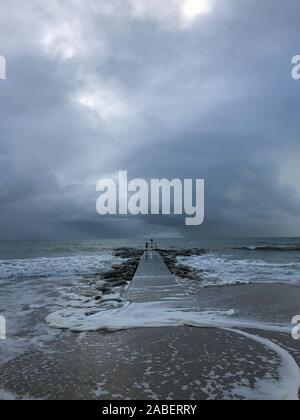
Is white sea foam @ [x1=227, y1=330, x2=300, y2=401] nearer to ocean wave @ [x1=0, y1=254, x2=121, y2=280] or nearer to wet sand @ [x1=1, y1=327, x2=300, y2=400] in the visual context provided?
wet sand @ [x1=1, y1=327, x2=300, y2=400]

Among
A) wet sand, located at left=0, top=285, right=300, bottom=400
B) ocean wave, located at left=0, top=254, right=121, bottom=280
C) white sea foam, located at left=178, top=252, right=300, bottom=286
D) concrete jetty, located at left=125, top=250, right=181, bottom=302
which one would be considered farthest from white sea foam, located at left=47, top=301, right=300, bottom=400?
ocean wave, located at left=0, top=254, right=121, bottom=280

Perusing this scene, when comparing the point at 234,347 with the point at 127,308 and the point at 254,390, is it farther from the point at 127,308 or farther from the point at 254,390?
the point at 127,308

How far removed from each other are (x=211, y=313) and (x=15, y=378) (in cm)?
557

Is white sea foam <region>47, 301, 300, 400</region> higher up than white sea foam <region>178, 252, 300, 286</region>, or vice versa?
white sea foam <region>47, 301, 300, 400</region>

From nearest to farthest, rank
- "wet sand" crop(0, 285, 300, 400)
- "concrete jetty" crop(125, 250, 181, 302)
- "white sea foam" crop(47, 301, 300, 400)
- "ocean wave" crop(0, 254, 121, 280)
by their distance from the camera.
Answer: "wet sand" crop(0, 285, 300, 400) → "white sea foam" crop(47, 301, 300, 400) → "concrete jetty" crop(125, 250, 181, 302) → "ocean wave" crop(0, 254, 121, 280)

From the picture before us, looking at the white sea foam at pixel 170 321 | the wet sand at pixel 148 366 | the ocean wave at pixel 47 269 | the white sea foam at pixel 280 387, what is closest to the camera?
the white sea foam at pixel 280 387

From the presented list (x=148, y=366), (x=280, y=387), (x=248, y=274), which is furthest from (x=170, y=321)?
(x=248, y=274)

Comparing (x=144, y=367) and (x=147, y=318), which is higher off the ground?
(x=144, y=367)

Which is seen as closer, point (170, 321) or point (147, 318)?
point (170, 321)

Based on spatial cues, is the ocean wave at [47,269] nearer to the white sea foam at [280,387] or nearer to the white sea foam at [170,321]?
the white sea foam at [170,321]

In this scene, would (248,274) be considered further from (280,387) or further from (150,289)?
(280,387)

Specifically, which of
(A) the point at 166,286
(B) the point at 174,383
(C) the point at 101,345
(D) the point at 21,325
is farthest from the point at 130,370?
(A) the point at 166,286

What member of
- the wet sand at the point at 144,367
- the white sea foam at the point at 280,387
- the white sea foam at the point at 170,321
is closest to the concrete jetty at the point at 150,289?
the white sea foam at the point at 170,321

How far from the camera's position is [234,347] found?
6.43 metres
